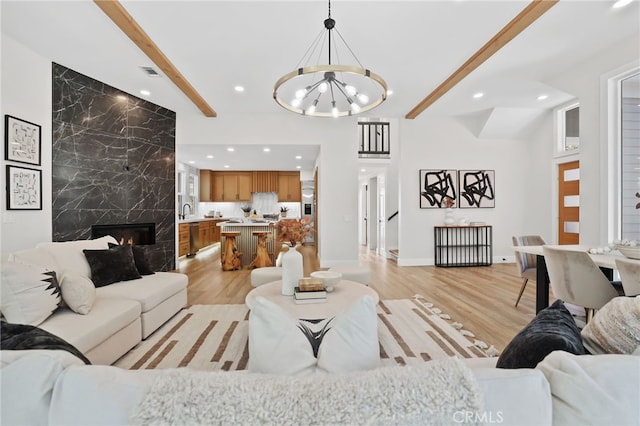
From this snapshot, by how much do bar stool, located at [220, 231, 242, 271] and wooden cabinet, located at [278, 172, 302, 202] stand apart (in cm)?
371

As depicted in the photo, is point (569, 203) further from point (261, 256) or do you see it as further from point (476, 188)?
point (261, 256)

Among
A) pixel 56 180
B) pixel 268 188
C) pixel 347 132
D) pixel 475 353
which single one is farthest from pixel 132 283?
pixel 268 188

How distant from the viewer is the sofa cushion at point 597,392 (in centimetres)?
64

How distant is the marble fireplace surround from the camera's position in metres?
3.62

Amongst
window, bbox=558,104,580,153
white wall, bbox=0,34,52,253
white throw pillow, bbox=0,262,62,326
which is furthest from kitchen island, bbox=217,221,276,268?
window, bbox=558,104,580,153

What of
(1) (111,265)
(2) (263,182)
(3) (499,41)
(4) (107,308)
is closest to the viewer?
(4) (107,308)

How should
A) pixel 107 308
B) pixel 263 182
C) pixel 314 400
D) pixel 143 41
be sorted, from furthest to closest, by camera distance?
pixel 263 182 < pixel 143 41 < pixel 107 308 < pixel 314 400

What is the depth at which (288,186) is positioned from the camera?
9.16 meters

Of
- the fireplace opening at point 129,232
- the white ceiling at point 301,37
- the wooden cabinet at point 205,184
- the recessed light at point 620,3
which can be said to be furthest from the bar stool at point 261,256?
the recessed light at point 620,3

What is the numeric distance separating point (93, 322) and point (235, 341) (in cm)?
108

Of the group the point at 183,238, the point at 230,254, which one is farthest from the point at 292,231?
the point at 183,238

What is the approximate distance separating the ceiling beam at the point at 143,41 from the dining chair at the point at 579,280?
442 centimetres

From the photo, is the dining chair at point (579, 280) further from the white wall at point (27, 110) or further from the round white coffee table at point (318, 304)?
the white wall at point (27, 110)

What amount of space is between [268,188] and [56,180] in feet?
19.0
